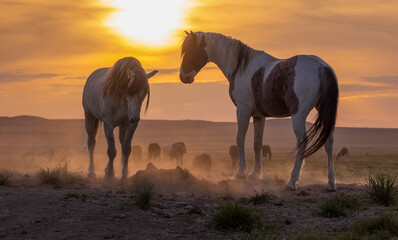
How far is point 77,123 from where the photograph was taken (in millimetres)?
136000

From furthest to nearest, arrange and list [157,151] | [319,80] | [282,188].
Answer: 1. [157,151]
2. [282,188]
3. [319,80]

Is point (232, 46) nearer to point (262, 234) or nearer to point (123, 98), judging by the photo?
point (123, 98)

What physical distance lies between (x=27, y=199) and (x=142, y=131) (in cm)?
12798

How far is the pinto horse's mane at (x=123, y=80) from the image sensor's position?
12508mm

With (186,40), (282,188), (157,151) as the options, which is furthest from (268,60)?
(157,151)

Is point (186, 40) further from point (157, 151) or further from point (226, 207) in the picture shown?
point (157, 151)

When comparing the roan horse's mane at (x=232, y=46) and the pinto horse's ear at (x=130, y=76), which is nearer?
the pinto horse's ear at (x=130, y=76)

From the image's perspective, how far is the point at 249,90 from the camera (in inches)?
481

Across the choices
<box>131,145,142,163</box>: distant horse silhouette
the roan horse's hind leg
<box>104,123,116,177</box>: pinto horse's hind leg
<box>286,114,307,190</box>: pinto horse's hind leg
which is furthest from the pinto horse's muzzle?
<box>131,145,142,163</box>: distant horse silhouette

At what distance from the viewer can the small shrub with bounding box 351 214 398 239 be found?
7758 millimetres

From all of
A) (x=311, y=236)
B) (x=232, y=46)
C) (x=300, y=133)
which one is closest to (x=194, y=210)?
(x=311, y=236)

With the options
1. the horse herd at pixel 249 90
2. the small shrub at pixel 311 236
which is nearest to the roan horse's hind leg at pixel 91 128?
the horse herd at pixel 249 90

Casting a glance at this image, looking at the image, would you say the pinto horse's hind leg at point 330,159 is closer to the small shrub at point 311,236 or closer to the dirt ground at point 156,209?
the dirt ground at point 156,209

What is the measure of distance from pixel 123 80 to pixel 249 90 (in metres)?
2.96
